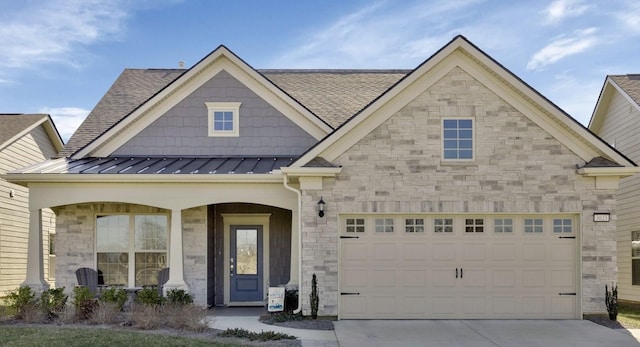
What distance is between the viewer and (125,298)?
1352 centimetres

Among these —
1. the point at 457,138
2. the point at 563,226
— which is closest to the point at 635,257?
the point at 563,226

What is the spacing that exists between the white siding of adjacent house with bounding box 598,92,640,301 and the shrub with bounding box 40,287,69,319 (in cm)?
1545

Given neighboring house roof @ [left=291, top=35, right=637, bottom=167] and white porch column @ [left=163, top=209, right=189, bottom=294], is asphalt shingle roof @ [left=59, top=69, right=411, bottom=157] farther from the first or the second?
white porch column @ [left=163, top=209, right=189, bottom=294]

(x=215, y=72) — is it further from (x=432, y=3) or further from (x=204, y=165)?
(x=432, y=3)

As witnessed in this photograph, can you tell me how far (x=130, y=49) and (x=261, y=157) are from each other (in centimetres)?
695

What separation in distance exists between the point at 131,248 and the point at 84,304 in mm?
2754

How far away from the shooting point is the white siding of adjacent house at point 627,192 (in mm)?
18359

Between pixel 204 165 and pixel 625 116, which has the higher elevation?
pixel 625 116

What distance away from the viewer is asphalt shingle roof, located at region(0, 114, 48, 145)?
2000 centimetres

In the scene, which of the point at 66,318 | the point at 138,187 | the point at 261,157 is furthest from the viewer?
the point at 261,157

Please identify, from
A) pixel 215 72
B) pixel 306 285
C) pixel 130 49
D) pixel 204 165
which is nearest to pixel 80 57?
pixel 130 49

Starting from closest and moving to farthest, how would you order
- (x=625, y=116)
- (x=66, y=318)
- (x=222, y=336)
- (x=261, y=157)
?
1. (x=222, y=336)
2. (x=66, y=318)
3. (x=261, y=157)
4. (x=625, y=116)

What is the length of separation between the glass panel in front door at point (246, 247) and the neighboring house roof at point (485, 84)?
391cm

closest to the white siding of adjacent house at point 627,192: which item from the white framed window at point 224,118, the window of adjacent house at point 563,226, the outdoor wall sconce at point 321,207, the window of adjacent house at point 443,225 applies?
the window of adjacent house at point 563,226
